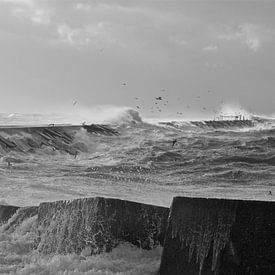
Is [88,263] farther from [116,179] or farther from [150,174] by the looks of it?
[150,174]

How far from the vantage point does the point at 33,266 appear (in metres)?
5.25

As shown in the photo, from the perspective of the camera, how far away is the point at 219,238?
433 centimetres

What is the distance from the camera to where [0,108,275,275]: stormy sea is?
17.1ft

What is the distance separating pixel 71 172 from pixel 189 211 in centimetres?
955

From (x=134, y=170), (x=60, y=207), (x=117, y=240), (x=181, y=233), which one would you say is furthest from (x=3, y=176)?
(x=181, y=233)

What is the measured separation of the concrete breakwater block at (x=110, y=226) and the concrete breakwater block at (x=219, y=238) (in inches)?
24.3

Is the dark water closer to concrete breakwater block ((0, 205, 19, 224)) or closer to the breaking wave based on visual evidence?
concrete breakwater block ((0, 205, 19, 224))

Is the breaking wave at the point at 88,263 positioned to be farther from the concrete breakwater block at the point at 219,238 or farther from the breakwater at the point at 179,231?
the concrete breakwater block at the point at 219,238

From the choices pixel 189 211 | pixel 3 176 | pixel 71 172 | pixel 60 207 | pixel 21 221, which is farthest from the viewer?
pixel 71 172

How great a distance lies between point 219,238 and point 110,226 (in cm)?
135

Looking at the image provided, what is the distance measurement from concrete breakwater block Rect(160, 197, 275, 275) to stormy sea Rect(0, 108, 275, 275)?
0.49 meters

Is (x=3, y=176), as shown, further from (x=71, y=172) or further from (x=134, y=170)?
(x=134, y=170)

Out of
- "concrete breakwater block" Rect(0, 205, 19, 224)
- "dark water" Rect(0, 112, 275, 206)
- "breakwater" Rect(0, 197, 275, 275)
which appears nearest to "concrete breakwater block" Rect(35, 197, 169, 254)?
"breakwater" Rect(0, 197, 275, 275)

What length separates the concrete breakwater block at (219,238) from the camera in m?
4.13
